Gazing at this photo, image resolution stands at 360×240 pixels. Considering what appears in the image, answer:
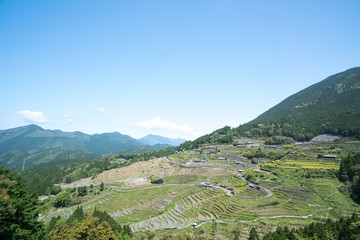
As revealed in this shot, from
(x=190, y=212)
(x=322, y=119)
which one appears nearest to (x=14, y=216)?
(x=190, y=212)

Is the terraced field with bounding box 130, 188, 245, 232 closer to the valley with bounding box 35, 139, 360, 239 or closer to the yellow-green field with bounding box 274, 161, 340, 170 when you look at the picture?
the valley with bounding box 35, 139, 360, 239

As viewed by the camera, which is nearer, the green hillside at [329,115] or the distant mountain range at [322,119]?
the green hillside at [329,115]

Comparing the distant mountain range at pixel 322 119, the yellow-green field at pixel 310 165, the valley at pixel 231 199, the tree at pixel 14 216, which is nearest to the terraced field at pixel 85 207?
the valley at pixel 231 199

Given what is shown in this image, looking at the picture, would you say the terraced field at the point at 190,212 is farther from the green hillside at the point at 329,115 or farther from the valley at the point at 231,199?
the green hillside at the point at 329,115

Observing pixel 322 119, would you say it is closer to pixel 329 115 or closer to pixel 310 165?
pixel 329 115

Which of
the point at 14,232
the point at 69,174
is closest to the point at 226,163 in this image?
the point at 14,232

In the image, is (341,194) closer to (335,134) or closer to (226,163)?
(226,163)

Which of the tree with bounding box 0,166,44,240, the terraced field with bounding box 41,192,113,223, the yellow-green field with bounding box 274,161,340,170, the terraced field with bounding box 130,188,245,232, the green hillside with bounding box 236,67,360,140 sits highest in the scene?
the green hillside with bounding box 236,67,360,140

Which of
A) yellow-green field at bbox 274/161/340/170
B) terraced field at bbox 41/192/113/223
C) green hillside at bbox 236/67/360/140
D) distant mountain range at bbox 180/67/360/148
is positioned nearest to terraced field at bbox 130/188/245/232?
terraced field at bbox 41/192/113/223

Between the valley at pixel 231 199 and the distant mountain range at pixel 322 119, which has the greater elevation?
the distant mountain range at pixel 322 119

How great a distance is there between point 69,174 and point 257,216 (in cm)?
16442

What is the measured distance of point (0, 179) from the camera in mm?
24172

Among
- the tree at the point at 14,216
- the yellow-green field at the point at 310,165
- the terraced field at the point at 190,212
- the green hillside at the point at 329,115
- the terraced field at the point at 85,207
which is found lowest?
the terraced field at the point at 85,207

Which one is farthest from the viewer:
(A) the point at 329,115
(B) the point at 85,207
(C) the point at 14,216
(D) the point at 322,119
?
(A) the point at 329,115
